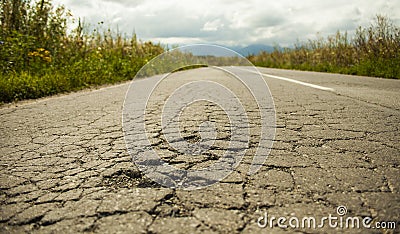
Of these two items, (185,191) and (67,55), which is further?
(67,55)

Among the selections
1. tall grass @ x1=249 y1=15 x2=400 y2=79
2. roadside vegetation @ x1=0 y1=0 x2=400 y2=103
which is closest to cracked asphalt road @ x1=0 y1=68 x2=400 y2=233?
roadside vegetation @ x1=0 y1=0 x2=400 y2=103

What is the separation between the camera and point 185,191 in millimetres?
1649

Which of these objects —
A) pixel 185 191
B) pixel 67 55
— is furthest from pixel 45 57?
pixel 185 191

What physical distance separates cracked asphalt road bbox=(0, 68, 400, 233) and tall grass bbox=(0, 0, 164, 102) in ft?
9.06

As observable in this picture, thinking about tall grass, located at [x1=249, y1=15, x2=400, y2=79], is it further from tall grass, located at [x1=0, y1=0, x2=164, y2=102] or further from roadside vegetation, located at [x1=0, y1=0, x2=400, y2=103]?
tall grass, located at [x1=0, y1=0, x2=164, y2=102]

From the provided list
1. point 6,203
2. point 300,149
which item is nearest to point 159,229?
point 6,203

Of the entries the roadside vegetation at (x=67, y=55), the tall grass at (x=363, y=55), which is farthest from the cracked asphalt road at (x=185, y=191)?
the tall grass at (x=363, y=55)

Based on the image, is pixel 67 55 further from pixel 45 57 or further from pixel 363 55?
pixel 363 55

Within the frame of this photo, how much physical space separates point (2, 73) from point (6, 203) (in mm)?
5202

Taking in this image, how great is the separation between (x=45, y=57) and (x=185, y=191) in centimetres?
668

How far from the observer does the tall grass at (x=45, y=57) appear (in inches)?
221

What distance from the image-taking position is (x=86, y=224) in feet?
4.49

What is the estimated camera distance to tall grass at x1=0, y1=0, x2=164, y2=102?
561cm

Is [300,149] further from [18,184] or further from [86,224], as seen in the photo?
[18,184]
